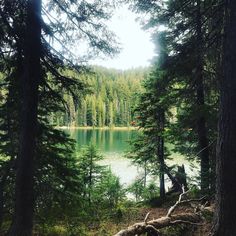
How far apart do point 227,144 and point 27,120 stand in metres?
3.98

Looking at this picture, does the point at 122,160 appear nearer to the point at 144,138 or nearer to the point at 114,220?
the point at 144,138

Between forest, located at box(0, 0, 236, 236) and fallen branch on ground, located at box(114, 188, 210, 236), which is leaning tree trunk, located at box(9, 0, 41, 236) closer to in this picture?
forest, located at box(0, 0, 236, 236)

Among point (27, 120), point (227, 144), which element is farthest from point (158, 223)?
point (27, 120)

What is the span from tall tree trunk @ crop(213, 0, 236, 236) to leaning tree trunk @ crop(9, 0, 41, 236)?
3.77 metres

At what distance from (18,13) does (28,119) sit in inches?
86.5

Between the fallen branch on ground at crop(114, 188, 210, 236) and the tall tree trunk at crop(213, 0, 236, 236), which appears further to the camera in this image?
the fallen branch on ground at crop(114, 188, 210, 236)

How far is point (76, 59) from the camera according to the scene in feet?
25.8

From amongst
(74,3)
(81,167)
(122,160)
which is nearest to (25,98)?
(74,3)

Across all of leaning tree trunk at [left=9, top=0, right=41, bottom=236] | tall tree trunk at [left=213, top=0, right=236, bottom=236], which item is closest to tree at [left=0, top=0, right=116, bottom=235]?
leaning tree trunk at [left=9, top=0, right=41, bottom=236]

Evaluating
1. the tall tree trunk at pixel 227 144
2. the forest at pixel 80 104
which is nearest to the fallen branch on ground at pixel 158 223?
the forest at pixel 80 104

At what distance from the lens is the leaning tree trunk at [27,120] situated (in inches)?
262

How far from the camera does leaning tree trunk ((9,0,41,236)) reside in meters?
6.66

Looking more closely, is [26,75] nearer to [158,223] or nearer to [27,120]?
[27,120]

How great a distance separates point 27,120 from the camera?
22.0 ft
